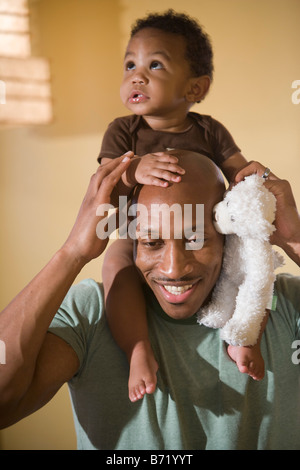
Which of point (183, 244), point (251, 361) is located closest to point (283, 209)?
point (183, 244)

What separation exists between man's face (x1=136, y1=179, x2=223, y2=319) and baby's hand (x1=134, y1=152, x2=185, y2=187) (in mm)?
34

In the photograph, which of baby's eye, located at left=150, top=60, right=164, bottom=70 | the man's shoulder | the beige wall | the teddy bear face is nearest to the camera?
the teddy bear face

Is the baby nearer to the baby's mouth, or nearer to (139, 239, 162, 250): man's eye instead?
the baby's mouth

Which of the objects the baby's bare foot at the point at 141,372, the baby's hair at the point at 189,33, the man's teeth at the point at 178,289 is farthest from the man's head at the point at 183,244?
the baby's hair at the point at 189,33

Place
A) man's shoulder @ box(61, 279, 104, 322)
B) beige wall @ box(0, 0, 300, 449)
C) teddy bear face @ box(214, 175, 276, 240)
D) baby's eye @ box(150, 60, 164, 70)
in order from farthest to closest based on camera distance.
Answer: beige wall @ box(0, 0, 300, 449) → man's shoulder @ box(61, 279, 104, 322) → baby's eye @ box(150, 60, 164, 70) → teddy bear face @ box(214, 175, 276, 240)

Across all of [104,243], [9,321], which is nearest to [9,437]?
[9,321]

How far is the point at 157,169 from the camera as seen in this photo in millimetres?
1011

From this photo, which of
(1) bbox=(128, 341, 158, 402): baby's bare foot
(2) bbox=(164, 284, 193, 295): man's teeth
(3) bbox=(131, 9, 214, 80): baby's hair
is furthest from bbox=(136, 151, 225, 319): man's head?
(3) bbox=(131, 9, 214, 80): baby's hair

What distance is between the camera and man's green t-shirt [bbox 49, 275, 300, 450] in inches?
43.9

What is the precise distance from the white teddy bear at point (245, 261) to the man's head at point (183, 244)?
0.13ft

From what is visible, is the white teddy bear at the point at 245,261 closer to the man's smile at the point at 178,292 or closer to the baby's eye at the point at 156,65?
the man's smile at the point at 178,292

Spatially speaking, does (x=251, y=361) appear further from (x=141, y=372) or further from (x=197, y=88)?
(x=197, y=88)

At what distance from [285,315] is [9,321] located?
66cm

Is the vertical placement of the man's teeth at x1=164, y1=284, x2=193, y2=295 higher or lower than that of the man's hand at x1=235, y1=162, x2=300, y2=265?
lower
